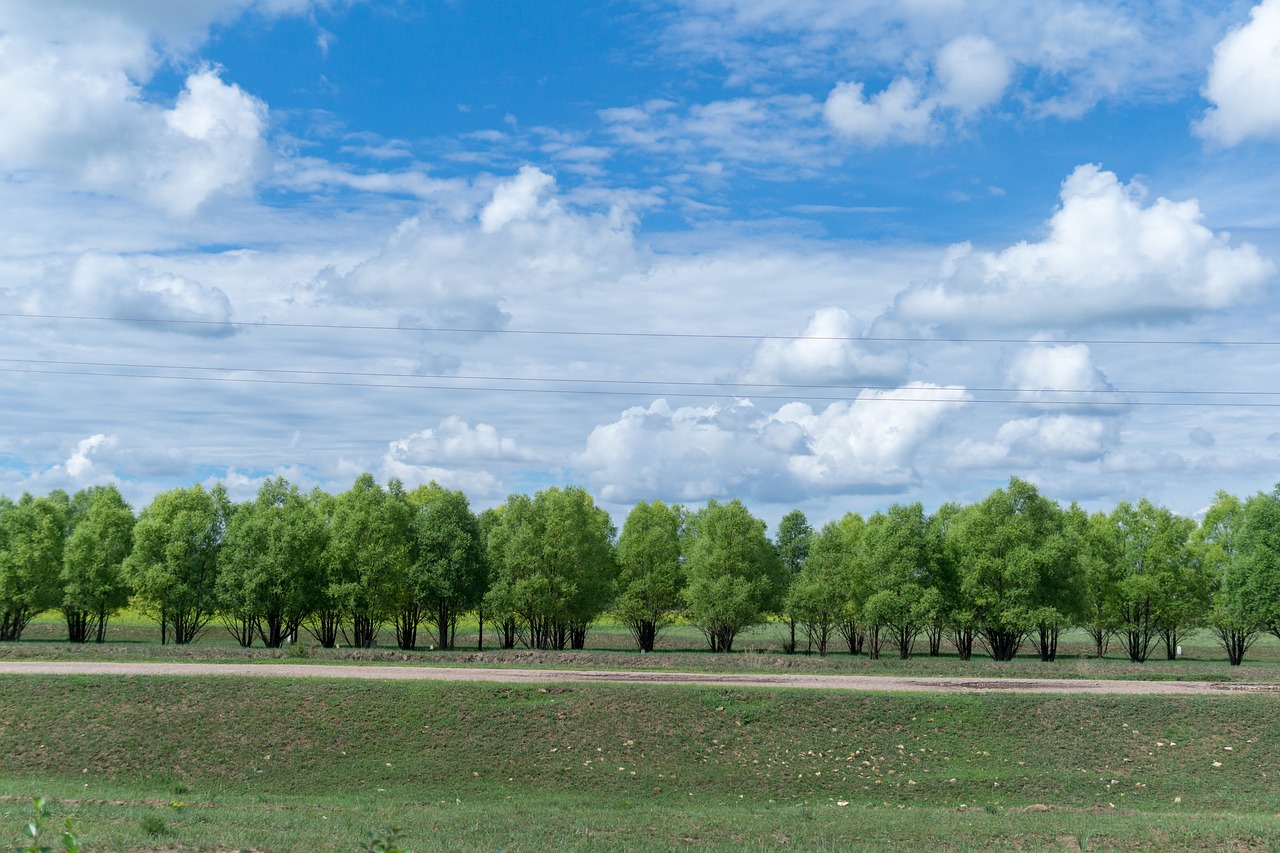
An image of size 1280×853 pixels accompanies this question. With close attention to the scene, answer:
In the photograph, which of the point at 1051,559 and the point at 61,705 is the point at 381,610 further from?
the point at 1051,559

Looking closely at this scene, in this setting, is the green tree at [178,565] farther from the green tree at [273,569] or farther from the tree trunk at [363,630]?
the tree trunk at [363,630]

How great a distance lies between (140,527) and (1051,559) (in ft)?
232

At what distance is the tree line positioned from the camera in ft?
232

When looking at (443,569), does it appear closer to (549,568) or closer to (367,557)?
(367,557)

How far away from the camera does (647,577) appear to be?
79.3 meters

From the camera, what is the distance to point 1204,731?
34.7m

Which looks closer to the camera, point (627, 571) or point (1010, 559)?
point (1010, 559)

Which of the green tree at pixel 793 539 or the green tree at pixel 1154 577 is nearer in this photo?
the green tree at pixel 1154 577

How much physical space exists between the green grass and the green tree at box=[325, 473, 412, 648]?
34.0 m

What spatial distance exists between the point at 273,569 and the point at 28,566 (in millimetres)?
24093

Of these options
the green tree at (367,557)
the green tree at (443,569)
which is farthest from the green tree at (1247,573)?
the green tree at (367,557)

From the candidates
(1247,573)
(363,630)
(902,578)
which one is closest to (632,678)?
(902,578)

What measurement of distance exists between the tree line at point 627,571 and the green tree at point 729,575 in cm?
18

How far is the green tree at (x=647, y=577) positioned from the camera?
78.9 m
